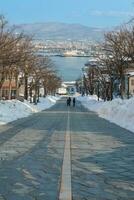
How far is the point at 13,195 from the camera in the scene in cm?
827

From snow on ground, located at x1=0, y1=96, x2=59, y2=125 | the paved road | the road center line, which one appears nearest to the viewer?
the road center line

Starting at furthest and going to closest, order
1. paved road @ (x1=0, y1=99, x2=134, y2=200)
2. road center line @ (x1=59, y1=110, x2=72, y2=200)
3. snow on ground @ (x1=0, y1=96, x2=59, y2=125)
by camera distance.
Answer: snow on ground @ (x1=0, y1=96, x2=59, y2=125) → paved road @ (x1=0, y1=99, x2=134, y2=200) → road center line @ (x1=59, y1=110, x2=72, y2=200)

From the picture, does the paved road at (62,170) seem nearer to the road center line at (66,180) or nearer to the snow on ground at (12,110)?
the road center line at (66,180)

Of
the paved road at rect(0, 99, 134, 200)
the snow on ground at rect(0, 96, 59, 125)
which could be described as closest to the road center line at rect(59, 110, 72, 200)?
the paved road at rect(0, 99, 134, 200)

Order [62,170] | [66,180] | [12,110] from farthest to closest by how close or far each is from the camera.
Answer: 1. [12,110]
2. [62,170]
3. [66,180]

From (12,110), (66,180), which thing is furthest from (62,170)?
(12,110)

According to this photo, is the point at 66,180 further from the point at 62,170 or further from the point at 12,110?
the point at 12,110

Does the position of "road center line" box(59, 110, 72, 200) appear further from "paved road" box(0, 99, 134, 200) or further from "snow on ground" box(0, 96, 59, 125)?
"snow on ground" box(0, 96, 59, 125)

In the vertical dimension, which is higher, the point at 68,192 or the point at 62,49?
the point at 62,49

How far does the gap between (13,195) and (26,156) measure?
18.2ft

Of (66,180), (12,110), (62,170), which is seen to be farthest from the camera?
(12,110)

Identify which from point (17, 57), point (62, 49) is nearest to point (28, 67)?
point (17, 57)

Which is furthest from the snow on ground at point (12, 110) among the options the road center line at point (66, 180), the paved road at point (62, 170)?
the road center line at point (66, 180)

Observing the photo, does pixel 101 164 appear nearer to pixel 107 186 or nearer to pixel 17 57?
pixel 107 186
